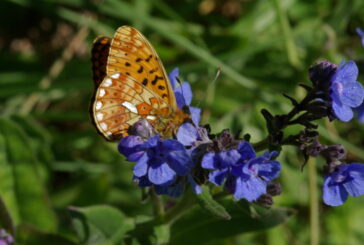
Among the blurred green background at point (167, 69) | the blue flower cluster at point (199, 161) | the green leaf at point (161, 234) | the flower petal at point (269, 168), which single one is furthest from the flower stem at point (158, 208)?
the blurred green background at point (167, 69)

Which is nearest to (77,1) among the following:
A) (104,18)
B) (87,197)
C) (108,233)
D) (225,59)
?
(104,18)

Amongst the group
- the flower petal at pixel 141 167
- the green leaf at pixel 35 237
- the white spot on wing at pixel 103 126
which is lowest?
the green leaf at pixel 35 237

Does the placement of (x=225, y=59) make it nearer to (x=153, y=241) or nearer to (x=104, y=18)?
(x=104, y=18)

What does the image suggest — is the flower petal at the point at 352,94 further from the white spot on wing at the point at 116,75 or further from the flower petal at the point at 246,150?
the white spot on wing at the point at 116,75

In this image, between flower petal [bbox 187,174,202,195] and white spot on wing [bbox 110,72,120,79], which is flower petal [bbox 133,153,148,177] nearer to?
flower petal [bbox 187,174,202,195]

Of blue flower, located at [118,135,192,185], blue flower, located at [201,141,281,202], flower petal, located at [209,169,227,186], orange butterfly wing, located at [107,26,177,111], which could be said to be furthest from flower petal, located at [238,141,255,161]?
orange butterfly wing, located at [107,26,177,111]

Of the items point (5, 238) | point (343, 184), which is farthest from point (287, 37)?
point (5, 238)
